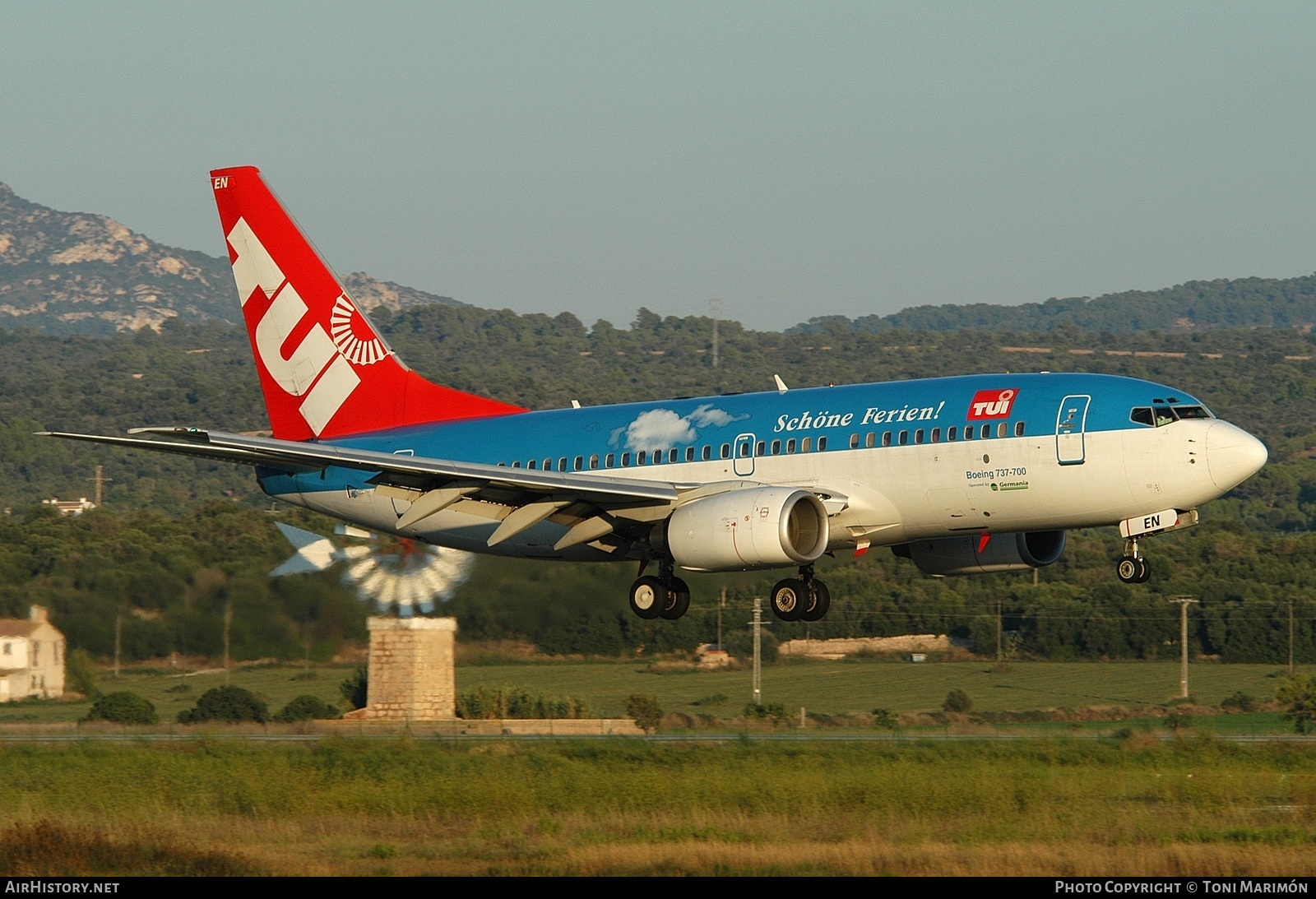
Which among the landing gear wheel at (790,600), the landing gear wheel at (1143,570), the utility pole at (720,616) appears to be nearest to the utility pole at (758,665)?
the utility pole at (720,616)

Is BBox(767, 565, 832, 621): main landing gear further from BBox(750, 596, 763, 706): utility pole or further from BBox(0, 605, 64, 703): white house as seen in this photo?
BBox(750, 596, 763, 706): utility pole

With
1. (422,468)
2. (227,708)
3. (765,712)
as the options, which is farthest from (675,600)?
(765,712)

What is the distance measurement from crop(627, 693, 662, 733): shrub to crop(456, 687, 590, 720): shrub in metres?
1.47

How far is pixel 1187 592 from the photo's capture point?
86.6 m

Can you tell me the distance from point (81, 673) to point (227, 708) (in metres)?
6.24

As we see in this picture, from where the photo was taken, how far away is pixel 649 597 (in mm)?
42750

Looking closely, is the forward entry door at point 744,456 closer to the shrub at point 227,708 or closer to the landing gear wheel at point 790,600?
the landing gear wheel at point 790,600

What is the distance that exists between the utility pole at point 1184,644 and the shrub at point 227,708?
3513cm

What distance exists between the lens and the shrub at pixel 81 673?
167 ft

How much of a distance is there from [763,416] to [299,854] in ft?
45.2

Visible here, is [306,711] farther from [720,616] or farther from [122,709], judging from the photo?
[720,616]

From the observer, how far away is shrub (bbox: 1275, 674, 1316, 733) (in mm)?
62781

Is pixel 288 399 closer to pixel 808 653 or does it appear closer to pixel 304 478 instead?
pixel 304 478

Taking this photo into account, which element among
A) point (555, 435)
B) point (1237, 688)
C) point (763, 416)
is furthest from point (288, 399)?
point (1237, 688)
